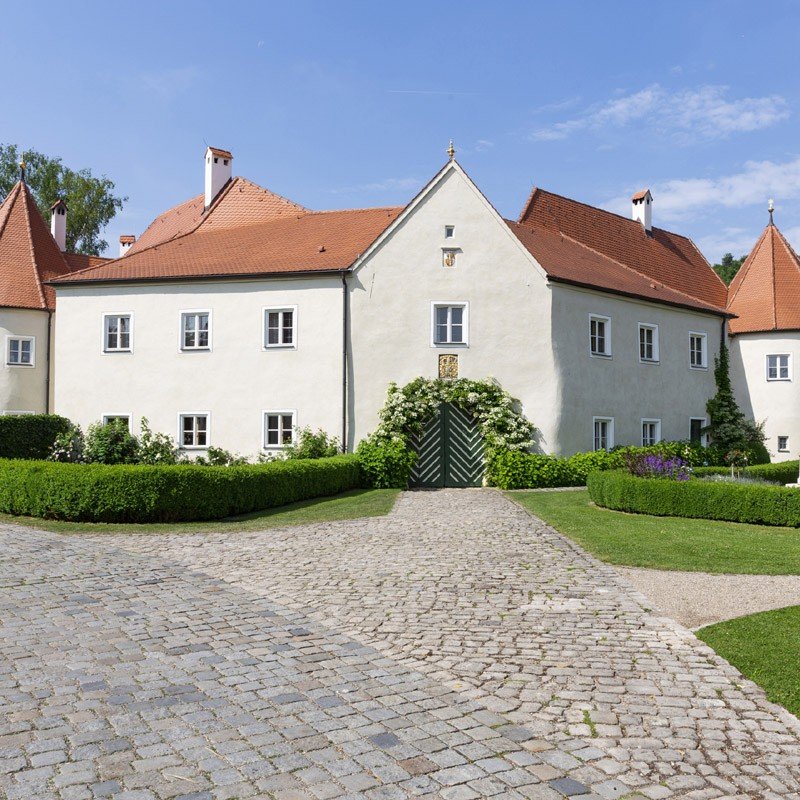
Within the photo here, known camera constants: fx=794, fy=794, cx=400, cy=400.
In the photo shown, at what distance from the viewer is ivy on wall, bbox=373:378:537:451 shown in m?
24.4

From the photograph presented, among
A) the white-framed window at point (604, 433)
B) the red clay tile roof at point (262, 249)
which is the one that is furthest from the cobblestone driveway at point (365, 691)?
the red clay tile roof at point (262, 249)

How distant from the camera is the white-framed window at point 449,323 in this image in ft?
82.6

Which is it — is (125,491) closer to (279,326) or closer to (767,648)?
(279,326)

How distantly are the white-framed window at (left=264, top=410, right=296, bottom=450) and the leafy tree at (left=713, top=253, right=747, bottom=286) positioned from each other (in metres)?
53.4

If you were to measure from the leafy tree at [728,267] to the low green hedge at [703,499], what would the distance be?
5564 cm

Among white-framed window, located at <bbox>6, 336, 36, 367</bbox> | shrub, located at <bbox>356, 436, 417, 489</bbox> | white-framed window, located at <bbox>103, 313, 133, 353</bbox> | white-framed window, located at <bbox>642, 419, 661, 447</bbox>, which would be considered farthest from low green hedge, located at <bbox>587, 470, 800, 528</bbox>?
white-framed window, located at <bbox>6, 336, 36, 367</bbox>

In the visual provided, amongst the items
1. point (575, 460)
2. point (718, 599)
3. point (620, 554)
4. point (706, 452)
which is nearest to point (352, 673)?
point (718, 599)

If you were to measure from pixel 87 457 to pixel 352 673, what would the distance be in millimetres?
21527

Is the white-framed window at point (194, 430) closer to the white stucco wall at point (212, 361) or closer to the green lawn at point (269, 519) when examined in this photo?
the white stucco wall at point (212, 361)

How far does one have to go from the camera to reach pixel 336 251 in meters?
27.0

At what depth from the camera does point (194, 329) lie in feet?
87.2

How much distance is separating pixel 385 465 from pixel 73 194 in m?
A: 37.2

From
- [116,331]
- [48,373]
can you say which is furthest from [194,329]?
[48,373]

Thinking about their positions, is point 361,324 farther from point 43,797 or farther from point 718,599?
point 43,797
